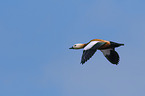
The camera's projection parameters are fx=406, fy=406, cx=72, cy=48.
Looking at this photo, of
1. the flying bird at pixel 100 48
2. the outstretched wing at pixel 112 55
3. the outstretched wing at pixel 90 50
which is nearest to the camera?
the outstretched wing at pixel 90 50

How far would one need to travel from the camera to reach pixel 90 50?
82.3 ft

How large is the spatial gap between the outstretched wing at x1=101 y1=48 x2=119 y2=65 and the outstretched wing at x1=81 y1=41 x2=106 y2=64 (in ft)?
9.96

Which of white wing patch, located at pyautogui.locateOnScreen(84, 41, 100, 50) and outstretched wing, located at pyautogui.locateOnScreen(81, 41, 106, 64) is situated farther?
white wing patch, located at pyautogui.locateOnScreen(84, 41, 100, 50)

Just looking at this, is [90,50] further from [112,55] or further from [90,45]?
[112,55]

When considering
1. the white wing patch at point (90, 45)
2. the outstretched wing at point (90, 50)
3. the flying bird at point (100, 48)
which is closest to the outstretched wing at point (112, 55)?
the flying bird at point (100, 48)

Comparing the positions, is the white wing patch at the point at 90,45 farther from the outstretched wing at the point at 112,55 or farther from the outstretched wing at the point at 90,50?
the outstretched wing at the point at 112,55

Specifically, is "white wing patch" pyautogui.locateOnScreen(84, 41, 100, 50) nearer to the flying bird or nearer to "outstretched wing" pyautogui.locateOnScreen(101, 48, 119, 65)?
the flying bird

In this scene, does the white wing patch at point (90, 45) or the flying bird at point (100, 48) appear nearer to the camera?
the flying bird at point (100, 48)

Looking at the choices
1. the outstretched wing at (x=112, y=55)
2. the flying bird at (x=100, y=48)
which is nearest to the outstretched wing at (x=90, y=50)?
the flying bird at (x=100, y=48)

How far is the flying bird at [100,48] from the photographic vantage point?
24.7m

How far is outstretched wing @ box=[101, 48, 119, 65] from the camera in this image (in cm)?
2949

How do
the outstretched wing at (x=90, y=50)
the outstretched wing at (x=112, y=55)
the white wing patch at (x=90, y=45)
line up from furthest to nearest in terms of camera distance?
the outstretched wing at (x=112, y=55), the white wing patch at (x=90, y=45), the outstretched wing at (x=90, y=50)

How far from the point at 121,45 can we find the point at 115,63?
8.32 ft

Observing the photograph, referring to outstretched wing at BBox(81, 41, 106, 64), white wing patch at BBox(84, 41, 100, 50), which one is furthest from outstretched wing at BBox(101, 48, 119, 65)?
outstretched wing at BBox(81, 41, 106, 64)
